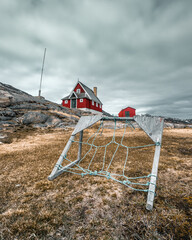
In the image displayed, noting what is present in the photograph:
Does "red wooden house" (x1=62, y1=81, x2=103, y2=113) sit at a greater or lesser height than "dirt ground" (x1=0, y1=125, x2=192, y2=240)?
greater

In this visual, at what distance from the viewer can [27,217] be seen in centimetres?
230

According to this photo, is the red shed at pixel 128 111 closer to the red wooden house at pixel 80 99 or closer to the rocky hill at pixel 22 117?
the red wooden house at pixel 80 99

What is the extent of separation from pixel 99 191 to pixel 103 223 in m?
1.03

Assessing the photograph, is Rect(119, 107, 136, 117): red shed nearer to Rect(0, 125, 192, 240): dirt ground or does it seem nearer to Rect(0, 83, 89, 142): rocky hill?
Rect(0, 83, 89, 142): rocky hill

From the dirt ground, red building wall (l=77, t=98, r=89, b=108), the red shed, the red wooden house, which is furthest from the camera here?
the red shed

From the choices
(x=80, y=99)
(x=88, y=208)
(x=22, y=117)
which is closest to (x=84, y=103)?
(x=80, y=99)

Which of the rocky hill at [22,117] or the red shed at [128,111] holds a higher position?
the red shed at [128,111]

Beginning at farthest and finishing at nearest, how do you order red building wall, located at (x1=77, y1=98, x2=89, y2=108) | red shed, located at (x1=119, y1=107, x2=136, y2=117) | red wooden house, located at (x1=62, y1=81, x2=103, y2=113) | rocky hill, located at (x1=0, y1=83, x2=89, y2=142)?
red shed, located at (x1=119, y1=107, x2=136, y2=117) → red wooden house, located at (x1=62, y1=81, x2=103, y2=113) → red building wall, located at (x1=77, y1=98, x2=89, y2=108) → rocky hill, located at (x1=0, y1=83, x2=89, y2=142)

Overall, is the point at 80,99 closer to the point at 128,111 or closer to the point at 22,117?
the point at 128,111

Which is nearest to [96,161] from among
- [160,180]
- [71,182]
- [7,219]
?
[71,182]

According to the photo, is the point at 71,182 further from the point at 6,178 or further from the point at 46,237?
the point at 6,178

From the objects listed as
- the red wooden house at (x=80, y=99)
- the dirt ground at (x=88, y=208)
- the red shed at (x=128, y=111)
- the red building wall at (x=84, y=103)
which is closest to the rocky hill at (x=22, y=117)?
the dirt ground at (x=88, y=208)

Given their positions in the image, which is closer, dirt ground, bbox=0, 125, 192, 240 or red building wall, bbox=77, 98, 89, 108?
dirt ground, bbox=0, 125, 192, 240

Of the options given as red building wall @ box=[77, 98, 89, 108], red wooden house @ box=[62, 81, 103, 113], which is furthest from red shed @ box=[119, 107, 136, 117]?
red building wall @ box=[77, 98, 89, 108]
